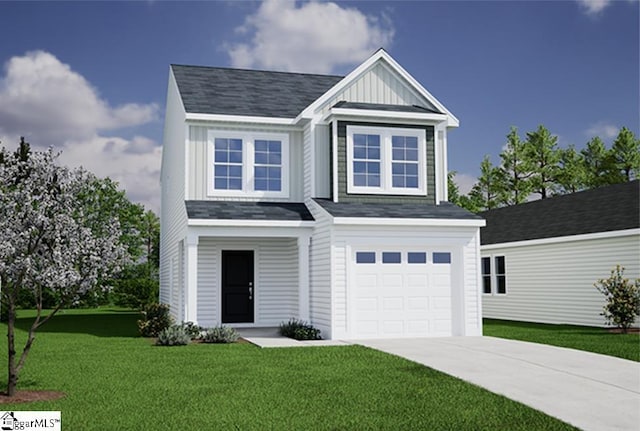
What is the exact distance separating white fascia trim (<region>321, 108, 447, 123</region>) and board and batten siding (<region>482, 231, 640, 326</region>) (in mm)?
6746

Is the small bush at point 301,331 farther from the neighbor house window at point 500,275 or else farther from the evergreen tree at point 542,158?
the evergreen tree at point 542,158

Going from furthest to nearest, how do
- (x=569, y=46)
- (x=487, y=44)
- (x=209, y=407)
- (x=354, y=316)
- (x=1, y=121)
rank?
(x=569, y=46) → (x=1, y=121) → (x=487, y=44) → (x=354, y=316) → (x=209, y=407)

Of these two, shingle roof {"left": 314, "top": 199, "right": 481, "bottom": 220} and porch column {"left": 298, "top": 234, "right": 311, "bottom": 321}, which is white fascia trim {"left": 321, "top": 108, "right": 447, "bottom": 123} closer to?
shingle roof {"left": 314, "top": 199, "right": 481, "bottom": 220}

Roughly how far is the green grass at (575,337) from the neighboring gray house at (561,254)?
3.51ft

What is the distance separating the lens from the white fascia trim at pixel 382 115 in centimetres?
1805

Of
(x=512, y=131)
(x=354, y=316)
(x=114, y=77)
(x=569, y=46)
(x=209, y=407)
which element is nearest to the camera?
(x=209, y=407)

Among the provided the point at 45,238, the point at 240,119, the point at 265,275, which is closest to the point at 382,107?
the point at 240,119

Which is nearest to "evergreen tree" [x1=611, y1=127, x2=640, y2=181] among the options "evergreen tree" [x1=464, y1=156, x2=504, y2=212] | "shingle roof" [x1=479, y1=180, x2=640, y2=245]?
"evergreen tree" [x1=464, y1=156, x2=504, y2=212]

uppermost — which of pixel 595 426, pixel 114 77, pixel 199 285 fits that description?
pixel 114 77

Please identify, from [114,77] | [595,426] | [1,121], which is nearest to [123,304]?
[1,121]

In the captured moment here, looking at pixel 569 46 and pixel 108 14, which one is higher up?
pixel 569 46

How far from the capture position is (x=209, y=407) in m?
8.90

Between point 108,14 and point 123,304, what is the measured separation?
61.7ft

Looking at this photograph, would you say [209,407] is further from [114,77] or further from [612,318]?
[114,77]
